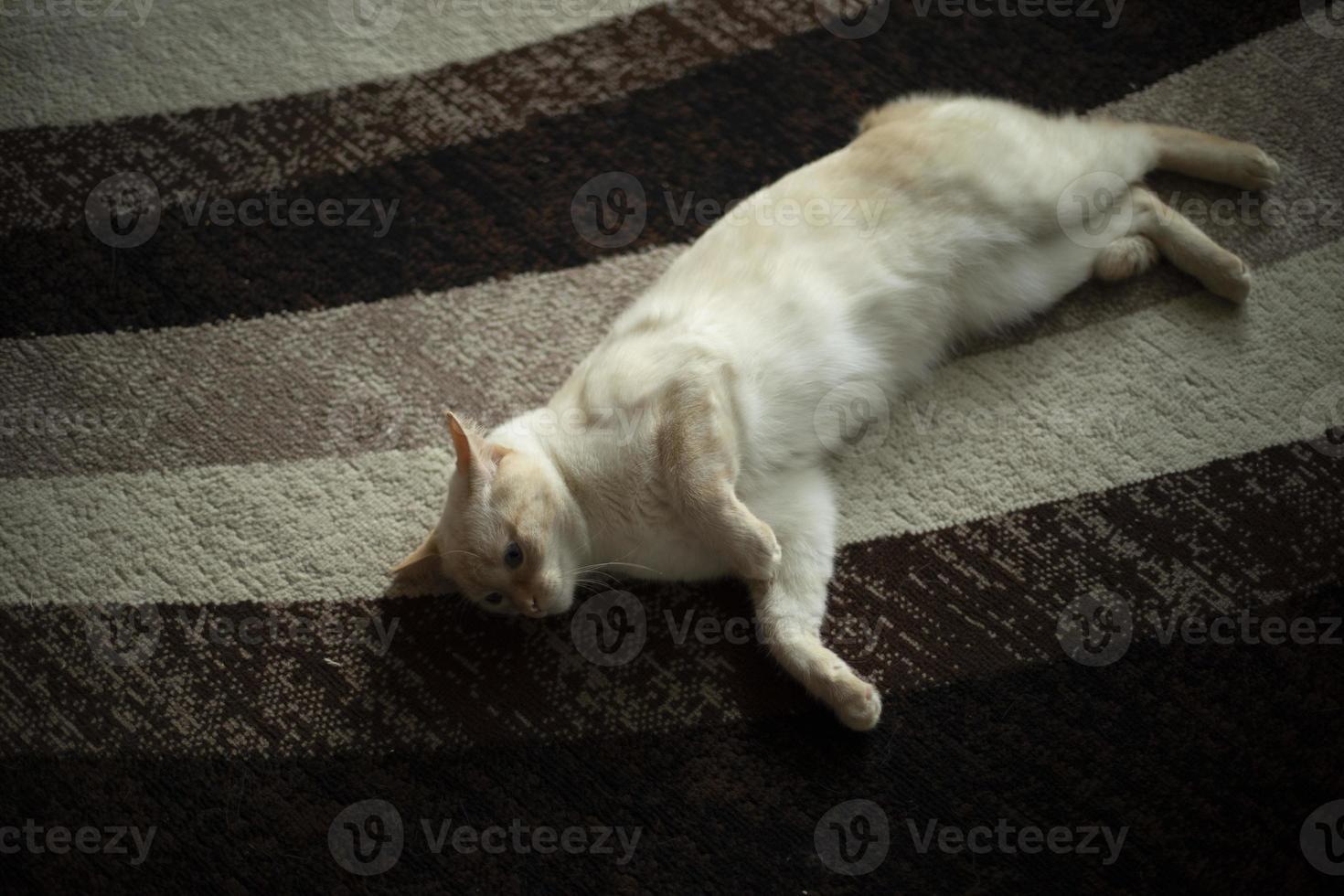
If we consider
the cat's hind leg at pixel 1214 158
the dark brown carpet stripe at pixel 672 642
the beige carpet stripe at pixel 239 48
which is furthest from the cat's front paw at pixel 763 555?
the beige carpet stripe at pixel 239 48

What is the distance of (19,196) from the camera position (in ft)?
6.25

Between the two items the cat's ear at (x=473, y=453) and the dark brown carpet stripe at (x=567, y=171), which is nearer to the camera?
the cat's ear at (x=473, y=453)

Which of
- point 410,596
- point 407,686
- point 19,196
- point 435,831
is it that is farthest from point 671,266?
point 19,196

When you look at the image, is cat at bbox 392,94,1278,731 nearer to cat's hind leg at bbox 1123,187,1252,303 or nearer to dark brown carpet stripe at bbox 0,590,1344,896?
cat's hind leg at bbox 1123,187,1252,303

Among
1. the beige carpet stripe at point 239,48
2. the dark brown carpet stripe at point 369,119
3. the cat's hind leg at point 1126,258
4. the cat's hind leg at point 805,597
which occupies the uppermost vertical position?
the beige carpet stripe at point 239,48

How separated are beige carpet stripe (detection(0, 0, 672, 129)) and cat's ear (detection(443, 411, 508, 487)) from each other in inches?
39.2

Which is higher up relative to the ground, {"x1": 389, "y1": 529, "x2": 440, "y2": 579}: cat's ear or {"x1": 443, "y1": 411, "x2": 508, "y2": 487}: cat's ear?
{"x1": 443, "y1": 411, "x2": 508, "y2": 487}: cat's ear

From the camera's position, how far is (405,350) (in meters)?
1.75

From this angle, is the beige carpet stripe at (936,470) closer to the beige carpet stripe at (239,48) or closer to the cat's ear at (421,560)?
the cat's ear at (421,560)

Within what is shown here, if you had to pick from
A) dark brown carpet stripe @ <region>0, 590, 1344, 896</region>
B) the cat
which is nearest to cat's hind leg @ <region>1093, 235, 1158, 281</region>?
the cat

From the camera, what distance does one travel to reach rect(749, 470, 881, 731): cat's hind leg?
136cm

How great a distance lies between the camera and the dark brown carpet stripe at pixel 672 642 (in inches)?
56.4

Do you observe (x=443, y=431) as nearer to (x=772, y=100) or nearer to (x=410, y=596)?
(x=410, y=596)

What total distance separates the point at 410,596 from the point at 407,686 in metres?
0.15
